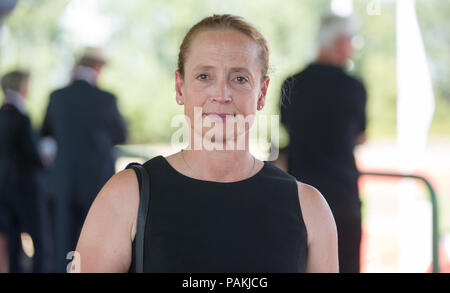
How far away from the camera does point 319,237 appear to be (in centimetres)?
106

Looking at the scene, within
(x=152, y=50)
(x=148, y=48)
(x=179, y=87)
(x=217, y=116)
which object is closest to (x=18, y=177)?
(x=179, y=87)

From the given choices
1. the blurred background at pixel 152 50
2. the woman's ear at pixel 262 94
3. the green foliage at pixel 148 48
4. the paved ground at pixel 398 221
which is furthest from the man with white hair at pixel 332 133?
the green foliage at pixel 148 48

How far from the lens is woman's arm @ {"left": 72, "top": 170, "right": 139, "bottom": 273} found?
3.23 feet

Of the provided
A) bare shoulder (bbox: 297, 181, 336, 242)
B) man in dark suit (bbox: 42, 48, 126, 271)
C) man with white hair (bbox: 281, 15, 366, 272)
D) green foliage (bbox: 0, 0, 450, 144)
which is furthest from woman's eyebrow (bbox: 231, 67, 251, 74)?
green foliage (bbox: 0, 0, 450, 144)

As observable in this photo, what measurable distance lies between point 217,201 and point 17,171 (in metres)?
2.42

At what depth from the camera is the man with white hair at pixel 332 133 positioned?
6.41 ft

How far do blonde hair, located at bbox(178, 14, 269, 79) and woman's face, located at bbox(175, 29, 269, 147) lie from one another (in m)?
0.01

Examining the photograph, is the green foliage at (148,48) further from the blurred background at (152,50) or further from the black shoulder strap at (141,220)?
the black shoulder strap at (141,220)

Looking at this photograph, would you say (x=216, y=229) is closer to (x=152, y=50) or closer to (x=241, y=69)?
(x=241, y=69)
